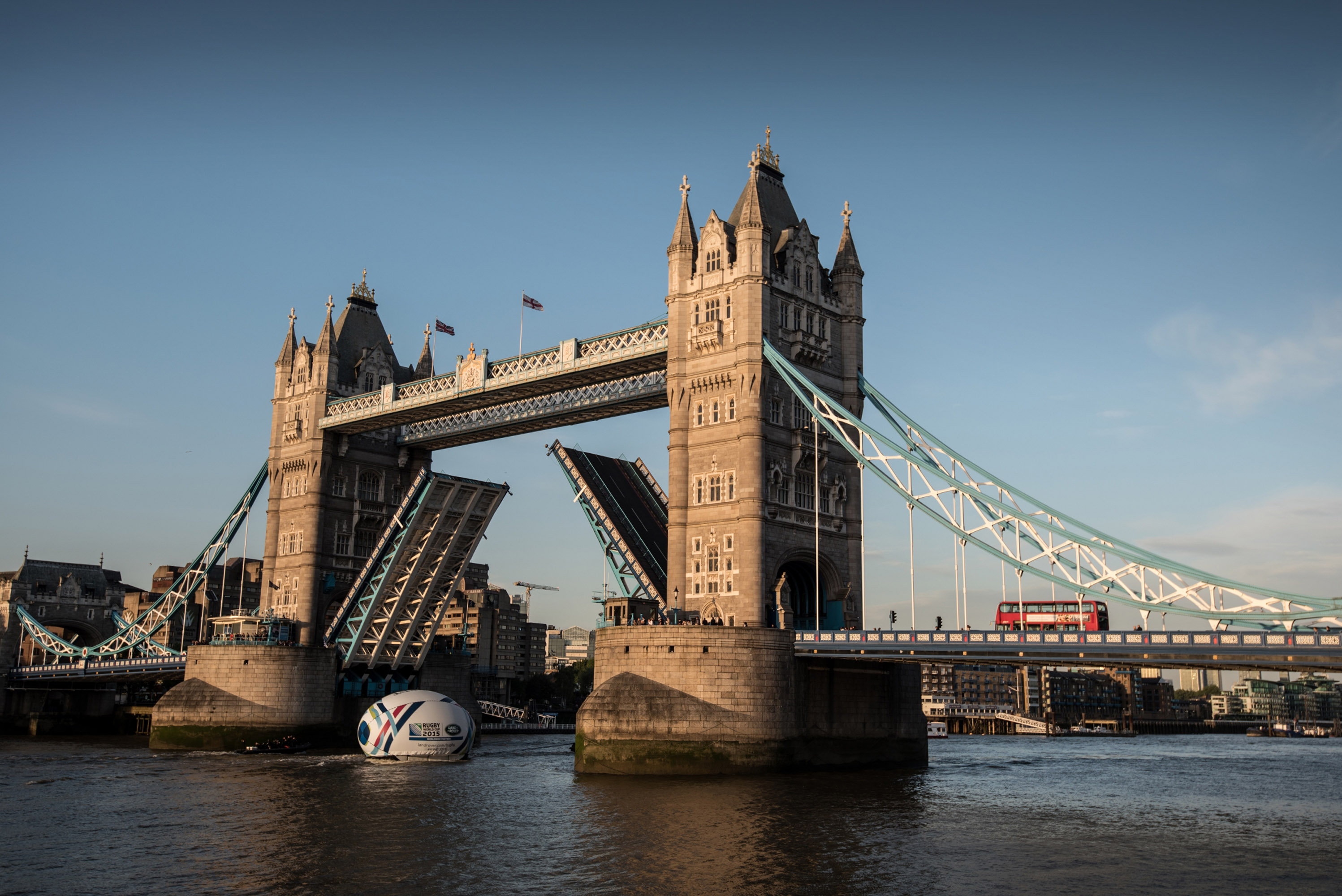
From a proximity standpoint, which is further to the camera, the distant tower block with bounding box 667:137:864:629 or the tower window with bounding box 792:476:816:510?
the tower window with bounding box 792:476:816:510

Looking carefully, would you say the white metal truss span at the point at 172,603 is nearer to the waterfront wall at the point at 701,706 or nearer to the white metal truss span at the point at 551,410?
the white metal truss span at the point at 551,410

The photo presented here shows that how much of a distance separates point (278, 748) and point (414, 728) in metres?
14.5

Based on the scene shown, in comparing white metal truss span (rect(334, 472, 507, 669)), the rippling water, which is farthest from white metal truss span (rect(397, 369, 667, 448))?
the rippling water

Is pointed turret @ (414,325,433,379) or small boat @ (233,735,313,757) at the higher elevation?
pointed turret @ (414,325,433,379)

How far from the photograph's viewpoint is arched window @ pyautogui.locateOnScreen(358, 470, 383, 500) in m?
84.9

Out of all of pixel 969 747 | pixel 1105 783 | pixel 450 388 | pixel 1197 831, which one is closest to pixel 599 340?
pixel 450 388

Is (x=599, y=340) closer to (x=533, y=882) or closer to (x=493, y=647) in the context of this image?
(x=533, y=882)

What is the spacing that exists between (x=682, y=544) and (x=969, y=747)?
181 feet

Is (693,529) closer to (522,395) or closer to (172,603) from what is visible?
(522,395)

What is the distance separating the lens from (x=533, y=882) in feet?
90.9

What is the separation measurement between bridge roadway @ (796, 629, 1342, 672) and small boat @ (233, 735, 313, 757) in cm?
3326

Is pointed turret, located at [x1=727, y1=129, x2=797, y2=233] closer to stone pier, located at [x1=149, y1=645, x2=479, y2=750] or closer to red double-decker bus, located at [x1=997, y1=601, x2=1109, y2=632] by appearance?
red double-decker bus, located at [x1=997, y1=601, x2=1109, y2=632]

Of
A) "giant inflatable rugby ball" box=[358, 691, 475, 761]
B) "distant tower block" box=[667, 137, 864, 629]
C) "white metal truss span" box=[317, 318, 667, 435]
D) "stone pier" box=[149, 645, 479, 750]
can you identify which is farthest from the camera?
"stone pier" box=[149, 645, 479, 750]

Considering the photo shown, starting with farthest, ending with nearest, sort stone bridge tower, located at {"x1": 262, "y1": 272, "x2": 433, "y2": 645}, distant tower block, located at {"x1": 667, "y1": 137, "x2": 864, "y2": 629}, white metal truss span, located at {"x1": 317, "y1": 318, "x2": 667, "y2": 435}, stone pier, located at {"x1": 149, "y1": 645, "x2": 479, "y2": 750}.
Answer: stone bridge tower, located at {"x1": 262, "y1": 272, "x2": 433, "y2": 645}, stone pier, located at {"x1": 149, "y1": 645, "x2": 479, "y2": 750}, white metal truss span, located at {"x1": 317, "y1": 318, "x2": 667, "y2": 435}, distant tower block, located at {"x1": 667, "y1": 137, "x2": 864, "y2": 629}
